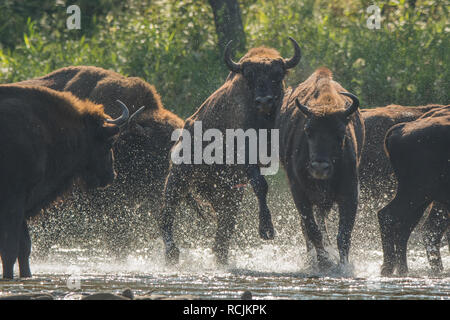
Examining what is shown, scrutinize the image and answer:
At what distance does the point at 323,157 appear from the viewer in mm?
10336

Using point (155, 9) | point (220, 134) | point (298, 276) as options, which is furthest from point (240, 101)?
point (155, 9)

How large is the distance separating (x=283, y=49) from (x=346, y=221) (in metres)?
7.93

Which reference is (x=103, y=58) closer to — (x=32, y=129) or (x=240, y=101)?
(x=240, y=101)

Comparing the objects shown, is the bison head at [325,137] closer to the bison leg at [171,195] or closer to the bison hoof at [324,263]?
the bison hoof at [324,263]

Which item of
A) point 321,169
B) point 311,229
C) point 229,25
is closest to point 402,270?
Answer: point 311,229

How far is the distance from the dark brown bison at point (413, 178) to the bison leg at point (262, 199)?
123 centimetres

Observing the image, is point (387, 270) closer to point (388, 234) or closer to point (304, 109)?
point (388, 234)

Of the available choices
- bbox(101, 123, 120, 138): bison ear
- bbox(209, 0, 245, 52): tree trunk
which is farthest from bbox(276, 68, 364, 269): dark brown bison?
bbox(209, 0, 245, 52): tree trunk

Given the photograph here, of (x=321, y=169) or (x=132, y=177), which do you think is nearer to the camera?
(x=321, y=169)

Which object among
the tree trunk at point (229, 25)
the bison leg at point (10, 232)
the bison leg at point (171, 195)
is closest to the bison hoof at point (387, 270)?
the bison leg at point (171, 195)

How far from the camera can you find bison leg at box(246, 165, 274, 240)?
11086 mm

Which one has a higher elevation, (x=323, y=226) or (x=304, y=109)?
(x=304, y=109)

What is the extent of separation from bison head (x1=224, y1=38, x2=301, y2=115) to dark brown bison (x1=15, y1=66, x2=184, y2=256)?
1298 millimetres

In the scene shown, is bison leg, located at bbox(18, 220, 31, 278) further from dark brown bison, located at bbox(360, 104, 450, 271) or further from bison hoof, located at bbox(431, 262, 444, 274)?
dark brown bison, located at bbox(360, 104, 450, 271)
